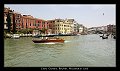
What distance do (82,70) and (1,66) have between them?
0.80 metres
